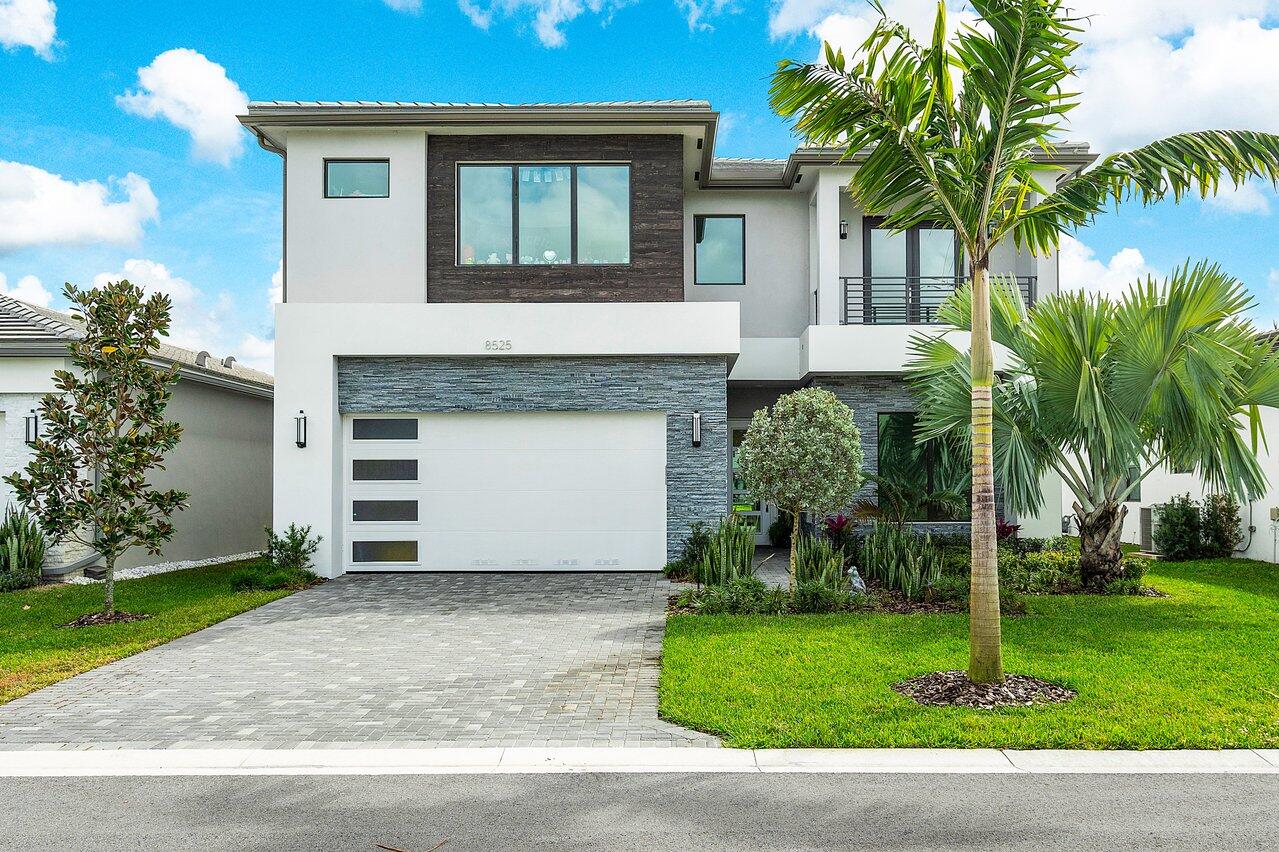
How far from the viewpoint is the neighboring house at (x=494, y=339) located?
13180mm

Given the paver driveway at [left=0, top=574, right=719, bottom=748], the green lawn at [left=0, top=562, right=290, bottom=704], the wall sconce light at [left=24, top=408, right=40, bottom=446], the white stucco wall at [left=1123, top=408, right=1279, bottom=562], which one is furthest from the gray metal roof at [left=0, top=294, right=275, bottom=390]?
the white stucco wall at [left=1123, top=408, right=1279, bottom=562]

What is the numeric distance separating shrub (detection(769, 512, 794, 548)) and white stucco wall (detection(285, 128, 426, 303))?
26.0 feet

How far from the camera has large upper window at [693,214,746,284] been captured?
17109 mm

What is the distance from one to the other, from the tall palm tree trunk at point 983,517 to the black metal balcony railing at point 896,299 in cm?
930

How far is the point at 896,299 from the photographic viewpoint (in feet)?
53.4

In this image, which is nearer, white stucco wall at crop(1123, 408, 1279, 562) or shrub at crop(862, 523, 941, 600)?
shrub at crop(862, 523, 941, 600)

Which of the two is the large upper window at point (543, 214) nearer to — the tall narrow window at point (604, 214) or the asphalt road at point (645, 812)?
the tall narrow window at point (604, 214)

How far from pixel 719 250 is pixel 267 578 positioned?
9.98m

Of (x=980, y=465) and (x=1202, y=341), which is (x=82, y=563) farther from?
(x=1202, y=341)

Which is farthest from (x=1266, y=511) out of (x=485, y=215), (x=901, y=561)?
(x=485, y=215)

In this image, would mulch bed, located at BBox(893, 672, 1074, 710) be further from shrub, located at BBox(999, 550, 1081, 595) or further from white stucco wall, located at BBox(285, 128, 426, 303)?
white stucco wall, located at BBox(285, 128, 426, 303)

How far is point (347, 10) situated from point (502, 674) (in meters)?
11.9

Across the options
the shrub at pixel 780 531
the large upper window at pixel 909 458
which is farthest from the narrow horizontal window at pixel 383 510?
the large upper window at pixel 909 458

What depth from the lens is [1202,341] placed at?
9.72m
